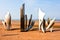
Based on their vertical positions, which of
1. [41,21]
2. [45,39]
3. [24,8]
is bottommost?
[45,39]

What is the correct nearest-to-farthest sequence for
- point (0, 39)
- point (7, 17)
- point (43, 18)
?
point (0, 39)
point (43, 18)
point (7, 17)

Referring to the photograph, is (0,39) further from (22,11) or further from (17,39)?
(22,11)

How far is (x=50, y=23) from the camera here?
54.4ft

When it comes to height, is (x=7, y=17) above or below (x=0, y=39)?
above

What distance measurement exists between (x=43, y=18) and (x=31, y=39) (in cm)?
488

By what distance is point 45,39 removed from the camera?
11.7 metres

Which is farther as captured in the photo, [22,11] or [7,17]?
[7,17]

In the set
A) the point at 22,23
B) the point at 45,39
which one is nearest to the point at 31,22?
the point at 22,23

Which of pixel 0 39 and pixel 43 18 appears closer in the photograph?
pixel 0 39

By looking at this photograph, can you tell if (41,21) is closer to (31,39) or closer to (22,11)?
(22,11)

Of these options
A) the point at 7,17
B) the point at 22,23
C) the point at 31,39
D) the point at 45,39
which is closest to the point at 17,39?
the point at 31,39

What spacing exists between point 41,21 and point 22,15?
1.98 m

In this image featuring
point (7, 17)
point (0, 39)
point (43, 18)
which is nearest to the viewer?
point (0, 39)

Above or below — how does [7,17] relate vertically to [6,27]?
above
